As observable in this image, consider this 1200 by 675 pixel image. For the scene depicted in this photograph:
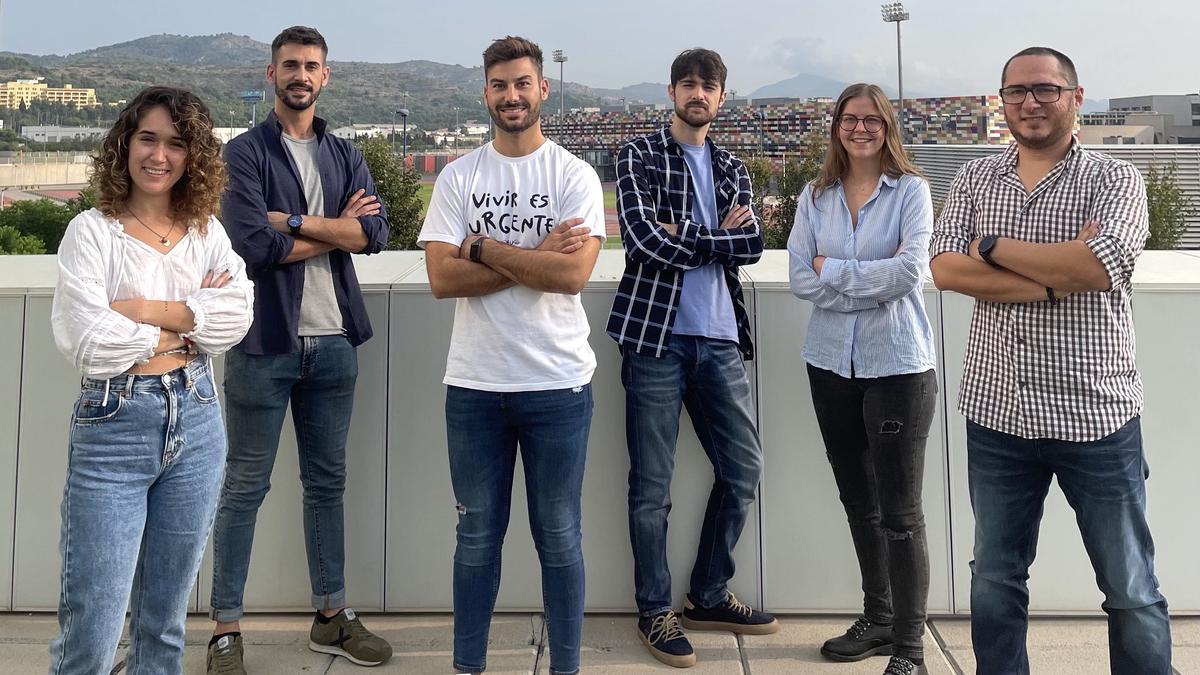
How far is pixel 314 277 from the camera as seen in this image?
113 inches

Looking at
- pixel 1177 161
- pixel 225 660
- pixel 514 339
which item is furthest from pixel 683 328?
pixel 1177 161

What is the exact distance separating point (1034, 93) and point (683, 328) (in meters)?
1.24

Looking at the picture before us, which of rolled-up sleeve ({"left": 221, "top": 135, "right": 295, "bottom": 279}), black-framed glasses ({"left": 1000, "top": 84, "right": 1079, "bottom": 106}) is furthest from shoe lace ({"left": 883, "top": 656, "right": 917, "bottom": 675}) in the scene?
rolled-up sleeve ({"left": 221, "top": 135, "right": 295, "bottom": 279})

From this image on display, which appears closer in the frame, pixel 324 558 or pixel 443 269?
pixel 443 269

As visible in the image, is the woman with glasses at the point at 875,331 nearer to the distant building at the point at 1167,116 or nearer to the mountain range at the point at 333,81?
the mountain range at the point at 333,81

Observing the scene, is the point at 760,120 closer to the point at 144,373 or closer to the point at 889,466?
the point at 889,466

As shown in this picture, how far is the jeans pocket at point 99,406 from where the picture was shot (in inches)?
78.2

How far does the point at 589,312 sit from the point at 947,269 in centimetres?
138

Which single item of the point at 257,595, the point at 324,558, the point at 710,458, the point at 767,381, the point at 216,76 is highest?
the point at 216,76

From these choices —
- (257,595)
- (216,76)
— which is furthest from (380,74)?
(257,595)

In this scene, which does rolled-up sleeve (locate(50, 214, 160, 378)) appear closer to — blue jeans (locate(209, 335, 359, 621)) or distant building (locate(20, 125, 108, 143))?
blue jeans (locate(209, 335, 359, 621))

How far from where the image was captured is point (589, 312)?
3.36 m

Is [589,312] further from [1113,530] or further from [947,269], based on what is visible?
[1113,530]

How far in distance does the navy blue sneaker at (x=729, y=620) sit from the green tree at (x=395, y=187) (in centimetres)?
Result: 3869
